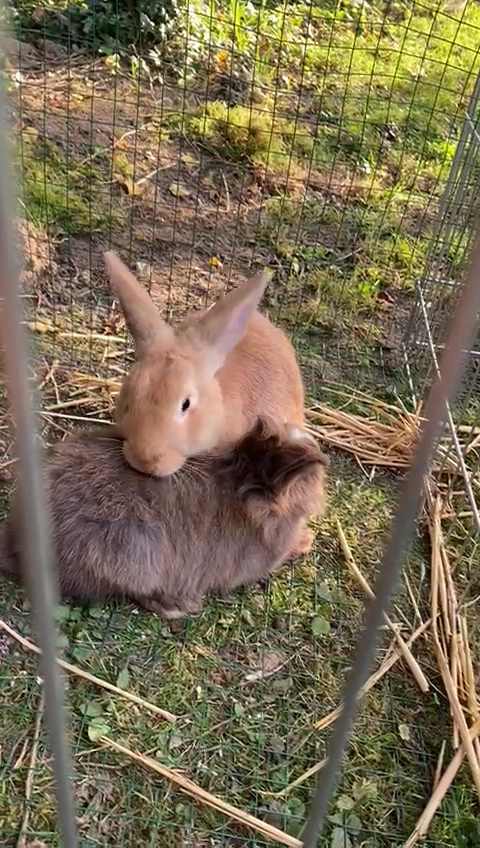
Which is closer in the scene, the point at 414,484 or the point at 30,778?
the point at 414,484

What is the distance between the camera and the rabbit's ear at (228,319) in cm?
212

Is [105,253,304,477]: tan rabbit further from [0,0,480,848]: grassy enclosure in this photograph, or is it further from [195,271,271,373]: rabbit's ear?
[0,0,480,848]: grassy enclosure

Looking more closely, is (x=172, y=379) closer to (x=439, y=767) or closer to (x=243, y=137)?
(x=439, y=767)

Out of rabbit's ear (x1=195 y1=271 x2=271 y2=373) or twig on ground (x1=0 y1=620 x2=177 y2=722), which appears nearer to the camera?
twig on ground (x1=0 y1=620 x2=177 y2=722)

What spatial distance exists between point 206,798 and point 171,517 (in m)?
0.60

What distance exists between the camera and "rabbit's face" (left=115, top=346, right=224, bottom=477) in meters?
1.94

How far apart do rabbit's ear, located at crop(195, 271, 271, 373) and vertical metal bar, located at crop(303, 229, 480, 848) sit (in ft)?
4.55

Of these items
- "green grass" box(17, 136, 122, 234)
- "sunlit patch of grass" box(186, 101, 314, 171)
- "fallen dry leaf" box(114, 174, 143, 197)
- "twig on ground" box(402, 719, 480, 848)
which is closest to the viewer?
"twig on ground" box(402, 719, 480, 848)

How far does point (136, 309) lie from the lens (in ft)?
6.90

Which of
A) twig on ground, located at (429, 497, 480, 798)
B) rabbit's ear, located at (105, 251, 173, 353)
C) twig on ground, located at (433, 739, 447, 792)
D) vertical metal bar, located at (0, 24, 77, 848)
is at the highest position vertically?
vertical metal bar, located at (0, 24, 77, 848)

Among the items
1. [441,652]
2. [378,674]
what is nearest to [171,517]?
[378,674]

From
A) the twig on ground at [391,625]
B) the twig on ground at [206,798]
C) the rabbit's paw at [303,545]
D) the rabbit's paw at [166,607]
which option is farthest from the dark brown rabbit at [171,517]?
the twig on ground at [206,798]

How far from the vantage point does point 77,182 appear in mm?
3400

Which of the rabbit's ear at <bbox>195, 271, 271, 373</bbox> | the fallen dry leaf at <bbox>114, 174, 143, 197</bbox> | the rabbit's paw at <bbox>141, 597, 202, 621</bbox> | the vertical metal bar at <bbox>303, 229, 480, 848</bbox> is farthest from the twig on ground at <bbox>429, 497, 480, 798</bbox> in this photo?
the fallen dry leaf at <bbox>114, 174, 143, 197</bbox>
